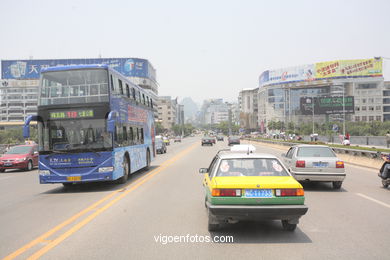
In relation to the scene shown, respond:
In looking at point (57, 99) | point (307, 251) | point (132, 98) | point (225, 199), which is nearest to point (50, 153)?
point (57, 99)

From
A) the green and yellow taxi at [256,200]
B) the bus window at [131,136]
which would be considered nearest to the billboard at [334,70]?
the bus window at [131,136]

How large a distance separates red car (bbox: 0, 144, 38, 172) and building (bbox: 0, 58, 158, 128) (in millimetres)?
68445

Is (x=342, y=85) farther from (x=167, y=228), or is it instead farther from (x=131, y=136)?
(x=167, y=228)

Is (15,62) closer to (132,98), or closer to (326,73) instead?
(326,73)

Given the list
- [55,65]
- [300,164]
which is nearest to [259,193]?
[300,164]

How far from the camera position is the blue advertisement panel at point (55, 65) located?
109438 millimetres

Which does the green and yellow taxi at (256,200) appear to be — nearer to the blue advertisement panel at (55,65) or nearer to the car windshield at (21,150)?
the car windshield at (21,150)

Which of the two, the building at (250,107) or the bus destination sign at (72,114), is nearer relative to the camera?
the bus destination sign at (72,114)

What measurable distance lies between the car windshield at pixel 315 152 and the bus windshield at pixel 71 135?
21.6 feet

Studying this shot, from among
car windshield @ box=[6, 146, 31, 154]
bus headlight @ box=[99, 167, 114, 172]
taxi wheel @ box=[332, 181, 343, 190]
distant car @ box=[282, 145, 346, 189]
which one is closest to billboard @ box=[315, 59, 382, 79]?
car windshield @ box=[6, 146, 31, 154]

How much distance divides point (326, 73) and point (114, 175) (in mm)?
115353

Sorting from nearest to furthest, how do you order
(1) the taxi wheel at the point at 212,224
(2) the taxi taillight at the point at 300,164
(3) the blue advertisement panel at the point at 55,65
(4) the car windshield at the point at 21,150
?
1. (1) the taxi wheel at the point at 212,224
2. (2) the taxi taillight at the point at 300,164
3. (4) the car windshield at the point at 21,150
4. (3) the blue advertisement panel at the point at 55,65

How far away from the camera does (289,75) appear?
420 ft

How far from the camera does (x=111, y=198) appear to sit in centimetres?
1052
